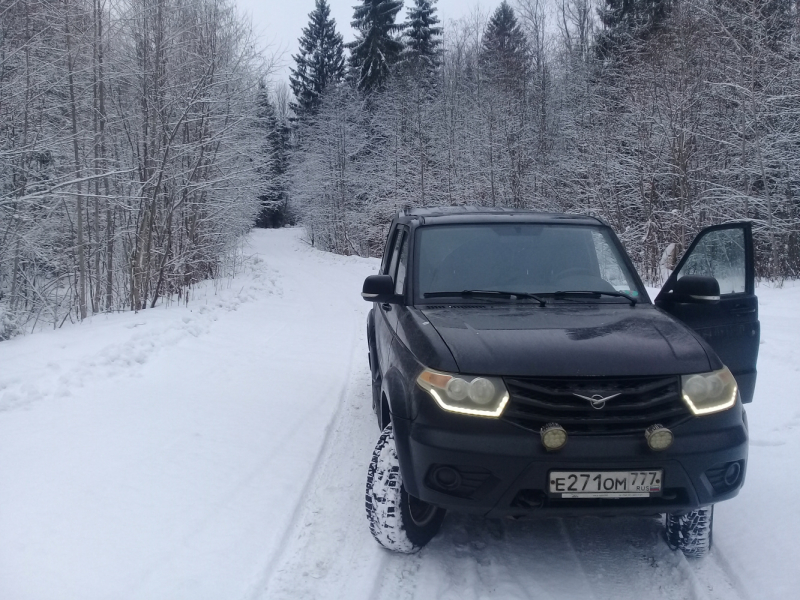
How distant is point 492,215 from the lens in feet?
16.7

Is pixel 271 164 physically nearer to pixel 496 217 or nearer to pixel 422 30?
pixel 496 217

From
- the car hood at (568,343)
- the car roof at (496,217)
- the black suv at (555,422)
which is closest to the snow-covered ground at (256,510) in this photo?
the black suv at (555,422)

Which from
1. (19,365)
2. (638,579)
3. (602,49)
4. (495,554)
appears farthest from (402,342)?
(602,49)

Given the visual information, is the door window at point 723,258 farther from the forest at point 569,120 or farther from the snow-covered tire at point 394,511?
the forest at point 569,120

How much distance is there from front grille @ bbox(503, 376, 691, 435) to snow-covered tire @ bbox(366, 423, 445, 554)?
2.69 ft

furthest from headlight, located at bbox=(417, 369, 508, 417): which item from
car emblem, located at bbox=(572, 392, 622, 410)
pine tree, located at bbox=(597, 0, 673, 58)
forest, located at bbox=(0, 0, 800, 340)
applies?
pine tree, located at bbox=(597, 0, 673, 58)

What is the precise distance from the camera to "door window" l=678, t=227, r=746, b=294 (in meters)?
4.67

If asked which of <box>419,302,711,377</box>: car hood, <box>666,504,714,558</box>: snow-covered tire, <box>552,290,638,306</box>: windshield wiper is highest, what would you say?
<box>552,290,638,306</box>: windshield wiper

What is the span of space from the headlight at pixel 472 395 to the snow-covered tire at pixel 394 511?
0.57 metres

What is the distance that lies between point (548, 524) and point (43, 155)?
11.5 m

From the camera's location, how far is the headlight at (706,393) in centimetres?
328

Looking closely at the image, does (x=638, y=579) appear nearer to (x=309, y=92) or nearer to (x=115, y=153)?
(x=115, y=153)

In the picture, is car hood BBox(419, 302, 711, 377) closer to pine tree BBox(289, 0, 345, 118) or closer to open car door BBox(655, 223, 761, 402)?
open car door BBox(655, 223, 761, 402)

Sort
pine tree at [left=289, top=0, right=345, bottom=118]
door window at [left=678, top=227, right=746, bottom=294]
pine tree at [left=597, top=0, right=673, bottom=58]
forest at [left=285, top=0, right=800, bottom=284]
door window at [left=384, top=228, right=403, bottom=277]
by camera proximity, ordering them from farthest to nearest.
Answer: pine tree at [left=289, top=0, right=345, bottom=118], pine tree at [left=597, top=0, right=673, bottom=58], forest at [left=285, top=0, right=800, bottom=284], door window at [left=384, top=228, right=403, bottom=277], door window at [left=678, top=227, right=746, bottom=294]
